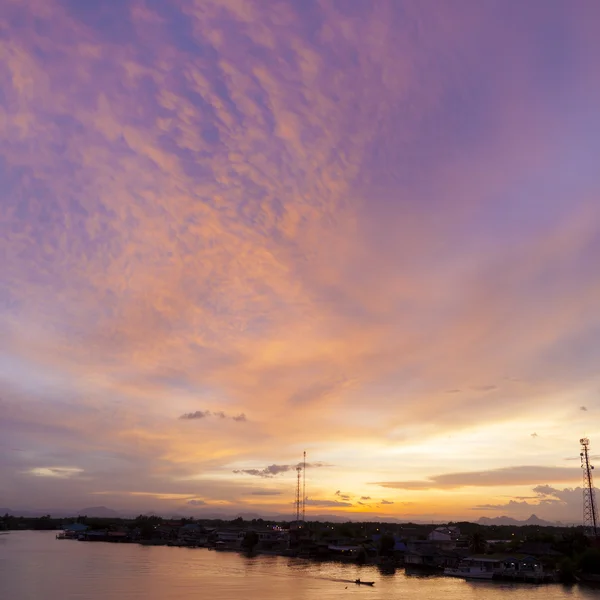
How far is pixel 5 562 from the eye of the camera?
203 ft

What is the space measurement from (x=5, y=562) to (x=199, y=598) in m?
35.4

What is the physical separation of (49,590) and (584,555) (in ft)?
157

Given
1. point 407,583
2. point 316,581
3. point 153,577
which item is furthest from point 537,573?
point 153,577

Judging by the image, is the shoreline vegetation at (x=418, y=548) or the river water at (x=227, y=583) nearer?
the river water at (x=227, y=583)

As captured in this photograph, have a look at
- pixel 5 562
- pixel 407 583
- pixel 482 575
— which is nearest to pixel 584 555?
pixel 482 575

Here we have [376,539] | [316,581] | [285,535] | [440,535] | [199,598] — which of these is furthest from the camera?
[285,535]

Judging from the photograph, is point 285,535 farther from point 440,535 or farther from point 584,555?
point 584,555

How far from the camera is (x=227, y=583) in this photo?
156 ft

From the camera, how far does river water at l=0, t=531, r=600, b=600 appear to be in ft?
135

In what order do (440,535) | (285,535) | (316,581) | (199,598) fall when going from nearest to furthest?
(199,598), (316,581), (440,535), (285,535)

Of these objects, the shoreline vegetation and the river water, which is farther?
the shoreline vegetation

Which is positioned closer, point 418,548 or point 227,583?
point 227,583

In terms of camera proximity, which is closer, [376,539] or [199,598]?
[199,598]

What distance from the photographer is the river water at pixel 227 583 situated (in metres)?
41.2
